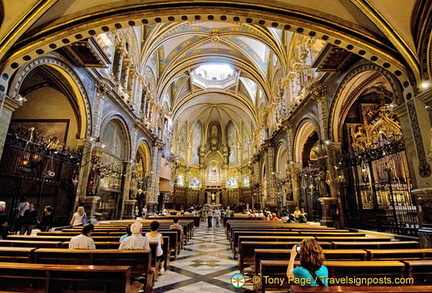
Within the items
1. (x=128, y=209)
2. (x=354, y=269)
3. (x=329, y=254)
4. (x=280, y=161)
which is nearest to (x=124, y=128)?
(x=128, y=209)

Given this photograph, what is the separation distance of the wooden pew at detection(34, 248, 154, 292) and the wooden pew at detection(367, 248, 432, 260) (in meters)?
3.34

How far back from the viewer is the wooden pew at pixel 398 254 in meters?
3.33

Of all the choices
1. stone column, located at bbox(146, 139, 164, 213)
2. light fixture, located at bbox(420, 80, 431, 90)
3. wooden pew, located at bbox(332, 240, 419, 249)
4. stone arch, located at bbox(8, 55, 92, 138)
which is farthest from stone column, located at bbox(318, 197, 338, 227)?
stone column, located at bbox(146, 139, 164, 213)

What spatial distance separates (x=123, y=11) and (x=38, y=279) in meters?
7.23

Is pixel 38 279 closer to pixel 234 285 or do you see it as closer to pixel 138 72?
pixel 234 285

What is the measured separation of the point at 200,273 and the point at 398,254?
3.50 meters

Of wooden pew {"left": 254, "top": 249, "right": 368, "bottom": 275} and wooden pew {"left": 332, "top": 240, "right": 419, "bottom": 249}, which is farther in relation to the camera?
wooden pew {"left": 332, "top": 240, "right": 419, "bottom": 249}

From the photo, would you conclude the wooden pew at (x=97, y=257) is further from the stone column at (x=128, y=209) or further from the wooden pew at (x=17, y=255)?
the stone column at (x=128, y=209)

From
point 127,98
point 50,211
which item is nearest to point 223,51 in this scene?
point 127,98

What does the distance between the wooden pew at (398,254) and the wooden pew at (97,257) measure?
3340mm

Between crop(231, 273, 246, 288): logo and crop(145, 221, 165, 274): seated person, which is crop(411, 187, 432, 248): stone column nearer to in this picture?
crop(231, 273, 246, 288): logo

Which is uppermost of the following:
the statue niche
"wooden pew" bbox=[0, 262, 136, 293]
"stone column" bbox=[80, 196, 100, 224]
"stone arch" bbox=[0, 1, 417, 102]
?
the statue niche

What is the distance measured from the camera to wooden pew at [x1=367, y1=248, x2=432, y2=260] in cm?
333

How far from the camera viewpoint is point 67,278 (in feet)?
7.85
